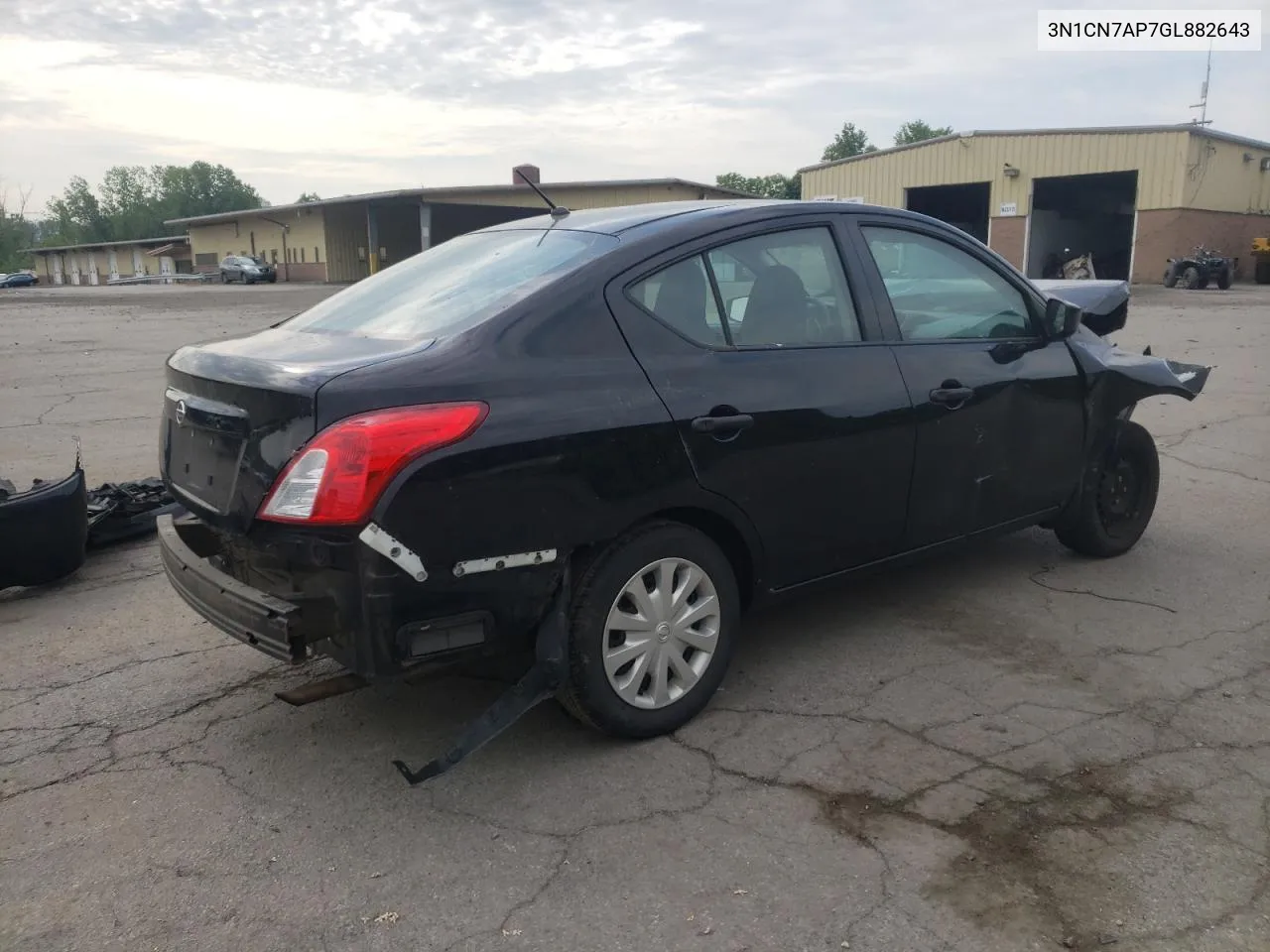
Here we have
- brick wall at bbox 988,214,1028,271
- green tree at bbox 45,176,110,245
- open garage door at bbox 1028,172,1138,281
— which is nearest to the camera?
brick wall at bbox 988,214,1028,271

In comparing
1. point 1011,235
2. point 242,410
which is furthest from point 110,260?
point 242,410

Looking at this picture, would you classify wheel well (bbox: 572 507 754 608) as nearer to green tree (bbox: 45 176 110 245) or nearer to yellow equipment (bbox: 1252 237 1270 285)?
yellow equipment (bbox: 1252 237 1270 285)

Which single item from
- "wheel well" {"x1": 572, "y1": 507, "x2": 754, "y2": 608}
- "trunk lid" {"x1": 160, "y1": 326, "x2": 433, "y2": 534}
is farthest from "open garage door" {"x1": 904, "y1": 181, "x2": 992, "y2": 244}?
"trunk lid" {"x1": 160, "y1": 326, "x2": 433, "y2": 534}

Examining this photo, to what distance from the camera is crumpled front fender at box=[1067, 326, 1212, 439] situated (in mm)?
4629

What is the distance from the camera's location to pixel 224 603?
2971mm

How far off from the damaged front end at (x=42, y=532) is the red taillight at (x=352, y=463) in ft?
8.16

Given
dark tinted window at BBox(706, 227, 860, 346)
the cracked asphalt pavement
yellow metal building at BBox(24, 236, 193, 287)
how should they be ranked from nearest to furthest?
the cracked asphalt pavement → dark tinted window at BBox(706, 227, 860, 346) → yellow metal building at BBox(24, 236, 193, 287)

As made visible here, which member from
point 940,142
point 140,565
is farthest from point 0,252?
point 140,565

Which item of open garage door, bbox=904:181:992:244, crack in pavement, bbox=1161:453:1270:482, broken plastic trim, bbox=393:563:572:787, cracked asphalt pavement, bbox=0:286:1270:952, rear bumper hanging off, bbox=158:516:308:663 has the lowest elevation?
cracked asphalt pavement, bbox=0:286:1270:952

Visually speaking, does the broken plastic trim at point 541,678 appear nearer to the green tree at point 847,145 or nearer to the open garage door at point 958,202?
the open garage door at point 958,202

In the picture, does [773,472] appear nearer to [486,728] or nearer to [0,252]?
[486,728]

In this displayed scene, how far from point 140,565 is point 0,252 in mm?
102417

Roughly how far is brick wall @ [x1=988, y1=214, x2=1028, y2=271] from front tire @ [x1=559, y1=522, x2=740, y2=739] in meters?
33.7

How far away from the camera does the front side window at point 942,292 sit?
3.98 metres
